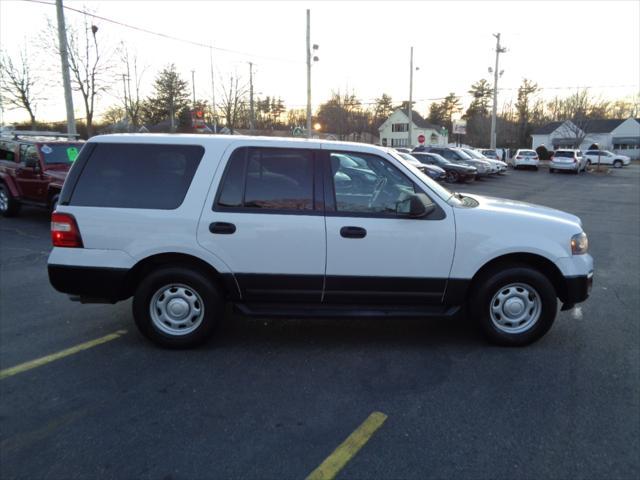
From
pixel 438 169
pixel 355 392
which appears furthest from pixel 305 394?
pixel 438 169

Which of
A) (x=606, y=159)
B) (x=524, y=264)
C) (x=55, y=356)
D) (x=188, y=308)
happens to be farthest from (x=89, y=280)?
(x=606, y=159)

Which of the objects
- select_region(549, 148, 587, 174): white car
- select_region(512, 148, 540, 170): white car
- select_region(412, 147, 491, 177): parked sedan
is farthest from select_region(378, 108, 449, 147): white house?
select_region(412, 147, 491, 177): parked sedan

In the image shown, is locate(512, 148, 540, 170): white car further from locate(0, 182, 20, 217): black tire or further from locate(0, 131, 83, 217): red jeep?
locate(0, 182, 20, 217): black tire

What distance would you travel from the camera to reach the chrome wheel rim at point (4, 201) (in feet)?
37.1

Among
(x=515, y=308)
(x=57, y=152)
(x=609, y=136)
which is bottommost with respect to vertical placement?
(x=515, y=308)

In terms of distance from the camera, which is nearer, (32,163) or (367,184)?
(367,184)

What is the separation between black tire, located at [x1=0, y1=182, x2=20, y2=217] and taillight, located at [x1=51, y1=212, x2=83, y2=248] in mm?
8735

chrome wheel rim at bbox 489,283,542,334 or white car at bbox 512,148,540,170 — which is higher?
white car at bbox 512,148,540,170

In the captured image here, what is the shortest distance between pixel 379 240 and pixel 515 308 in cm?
144

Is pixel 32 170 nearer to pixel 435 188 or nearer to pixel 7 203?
pixel 7 203

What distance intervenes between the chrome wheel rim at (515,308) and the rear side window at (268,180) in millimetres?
1936

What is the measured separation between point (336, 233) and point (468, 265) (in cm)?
121

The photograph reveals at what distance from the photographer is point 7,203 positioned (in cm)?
1130

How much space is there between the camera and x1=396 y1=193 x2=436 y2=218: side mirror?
3.96m
